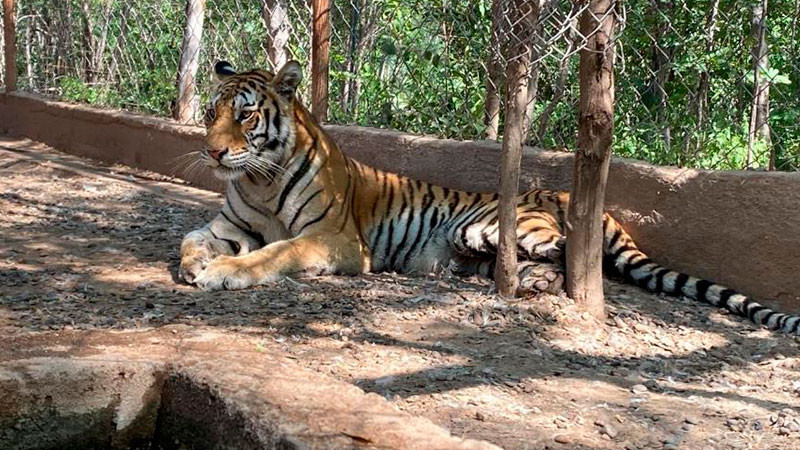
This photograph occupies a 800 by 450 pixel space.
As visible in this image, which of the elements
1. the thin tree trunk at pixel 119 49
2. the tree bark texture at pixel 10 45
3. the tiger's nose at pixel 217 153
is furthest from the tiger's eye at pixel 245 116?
the tree bark texture at pixel 10 45

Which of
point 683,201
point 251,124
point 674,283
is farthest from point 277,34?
point 674,283

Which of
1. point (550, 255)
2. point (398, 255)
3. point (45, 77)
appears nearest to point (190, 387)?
point (550, 255)

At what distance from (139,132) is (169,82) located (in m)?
0.58

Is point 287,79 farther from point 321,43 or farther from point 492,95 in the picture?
point 321,43

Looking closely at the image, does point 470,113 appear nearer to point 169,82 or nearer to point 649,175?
point 649,175

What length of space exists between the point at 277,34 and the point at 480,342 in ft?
15.7

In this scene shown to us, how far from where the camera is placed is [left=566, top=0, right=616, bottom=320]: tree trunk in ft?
15.0

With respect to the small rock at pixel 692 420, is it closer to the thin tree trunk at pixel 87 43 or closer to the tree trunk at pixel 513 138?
the tree trunk at pixel 513 138

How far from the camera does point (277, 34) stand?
8555 mm

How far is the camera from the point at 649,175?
5.58 m

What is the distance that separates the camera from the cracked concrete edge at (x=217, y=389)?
2.60m

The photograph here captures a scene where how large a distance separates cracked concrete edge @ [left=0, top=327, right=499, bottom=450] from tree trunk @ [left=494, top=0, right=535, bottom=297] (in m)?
1.87

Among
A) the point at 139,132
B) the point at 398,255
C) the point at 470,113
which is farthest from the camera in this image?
the point at 139,132

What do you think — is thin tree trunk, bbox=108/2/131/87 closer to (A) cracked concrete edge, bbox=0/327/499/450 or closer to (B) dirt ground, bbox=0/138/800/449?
(B) dirt ground, bbox=0/138/800/449
